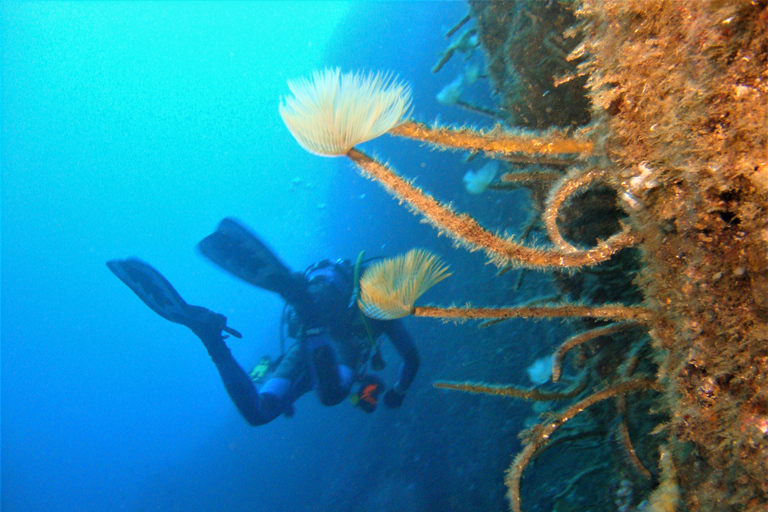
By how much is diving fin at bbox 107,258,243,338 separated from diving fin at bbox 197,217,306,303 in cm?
92

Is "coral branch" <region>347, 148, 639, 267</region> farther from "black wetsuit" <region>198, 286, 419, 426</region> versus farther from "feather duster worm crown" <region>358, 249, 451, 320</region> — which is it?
"black wetsuit" <region>198, 286, 419, 426</region>

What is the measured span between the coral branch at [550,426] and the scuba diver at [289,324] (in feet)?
14.0

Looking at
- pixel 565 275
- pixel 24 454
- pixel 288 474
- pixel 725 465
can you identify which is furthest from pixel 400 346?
pixel 24 454

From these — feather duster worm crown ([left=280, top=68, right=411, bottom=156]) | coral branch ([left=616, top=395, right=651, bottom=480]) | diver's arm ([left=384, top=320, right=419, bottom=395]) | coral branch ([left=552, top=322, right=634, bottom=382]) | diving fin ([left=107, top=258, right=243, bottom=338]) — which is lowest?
coral branch ([left=616, top=395, right=651, bottom=480])

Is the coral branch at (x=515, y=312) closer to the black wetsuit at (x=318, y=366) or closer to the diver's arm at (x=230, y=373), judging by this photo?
the black wetsuit at (x=318, y=366)

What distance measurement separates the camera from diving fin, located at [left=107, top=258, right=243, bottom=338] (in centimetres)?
617

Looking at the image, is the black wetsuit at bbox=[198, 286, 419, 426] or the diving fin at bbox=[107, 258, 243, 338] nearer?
the black wetsuit at bbox=[198, 286, 419, 426]

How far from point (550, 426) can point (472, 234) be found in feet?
3.54

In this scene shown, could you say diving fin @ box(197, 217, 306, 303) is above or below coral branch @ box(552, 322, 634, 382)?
above

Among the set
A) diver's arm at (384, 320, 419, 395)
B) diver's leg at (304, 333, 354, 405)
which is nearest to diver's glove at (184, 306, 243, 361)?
diver's leg at (304, 333, 354, 405)

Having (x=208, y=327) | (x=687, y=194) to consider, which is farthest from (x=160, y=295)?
(x=687, y=194)

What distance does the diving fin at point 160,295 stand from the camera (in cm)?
Answer: 617

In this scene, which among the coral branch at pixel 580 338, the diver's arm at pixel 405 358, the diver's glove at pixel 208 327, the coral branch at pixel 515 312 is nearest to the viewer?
the coral branch at pixel 515 312

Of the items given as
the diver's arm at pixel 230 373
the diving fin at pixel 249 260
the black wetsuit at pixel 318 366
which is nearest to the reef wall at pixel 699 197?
the black wetsuit at pixel 318 366
